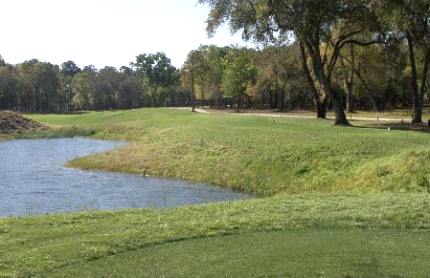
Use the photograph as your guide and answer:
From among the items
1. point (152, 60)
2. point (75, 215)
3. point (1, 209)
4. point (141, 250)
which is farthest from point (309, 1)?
point (152, 60)

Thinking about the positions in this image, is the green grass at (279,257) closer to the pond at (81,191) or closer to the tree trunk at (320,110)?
the pond at (81,191)

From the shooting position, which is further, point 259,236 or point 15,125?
point 15,125

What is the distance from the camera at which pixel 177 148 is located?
43.5 m

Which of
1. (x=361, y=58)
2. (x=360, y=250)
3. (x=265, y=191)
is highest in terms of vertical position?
(x=361, y=58)

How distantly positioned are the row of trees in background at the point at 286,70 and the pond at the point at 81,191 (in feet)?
55.1

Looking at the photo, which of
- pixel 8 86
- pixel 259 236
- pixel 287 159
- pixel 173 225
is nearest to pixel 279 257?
pixel 259 236

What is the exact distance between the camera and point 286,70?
3565 inches

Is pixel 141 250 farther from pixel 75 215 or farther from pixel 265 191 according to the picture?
pixel 265 191

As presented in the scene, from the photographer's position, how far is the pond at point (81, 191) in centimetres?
2489

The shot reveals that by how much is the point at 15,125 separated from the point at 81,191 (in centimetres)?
5554

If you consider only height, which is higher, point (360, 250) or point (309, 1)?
point (309, 1)

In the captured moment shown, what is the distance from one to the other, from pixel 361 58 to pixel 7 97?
9708 cm

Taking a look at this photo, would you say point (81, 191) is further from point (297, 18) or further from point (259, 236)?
point (297, 18)

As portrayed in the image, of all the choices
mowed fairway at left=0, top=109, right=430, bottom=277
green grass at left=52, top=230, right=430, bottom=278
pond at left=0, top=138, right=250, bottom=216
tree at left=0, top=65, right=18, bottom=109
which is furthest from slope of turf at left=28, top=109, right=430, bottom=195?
tree at left=0, top=65, right=18, bottom=109
